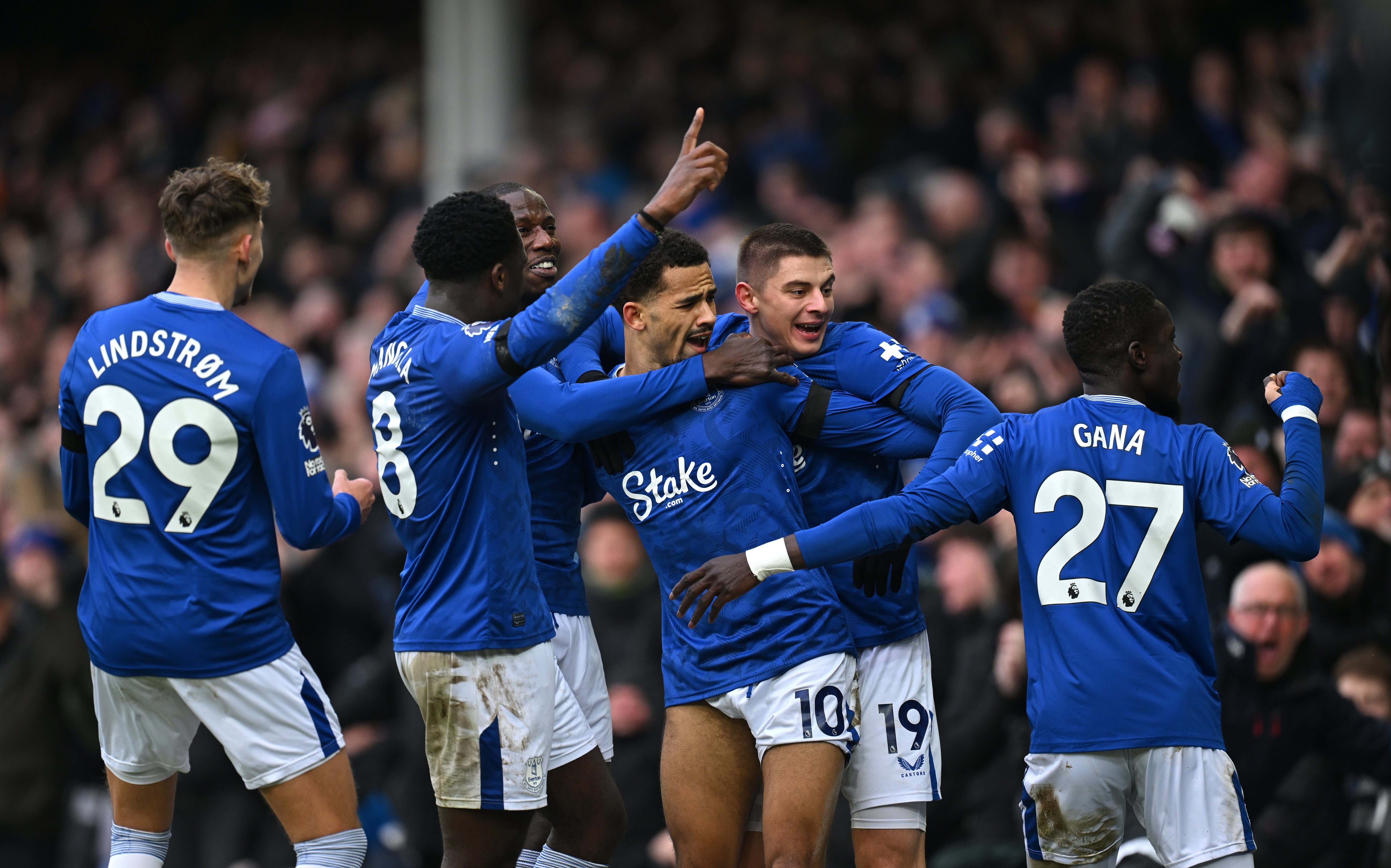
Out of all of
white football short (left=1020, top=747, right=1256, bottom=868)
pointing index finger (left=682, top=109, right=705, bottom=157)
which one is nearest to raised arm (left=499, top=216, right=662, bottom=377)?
pointing index finger (left=682, top=109, right=705, bottom=157)

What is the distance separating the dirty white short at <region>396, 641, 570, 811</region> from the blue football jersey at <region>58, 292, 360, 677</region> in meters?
0.50

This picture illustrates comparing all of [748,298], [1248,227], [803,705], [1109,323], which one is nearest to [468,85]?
[1248,227]

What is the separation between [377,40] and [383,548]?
10185mm

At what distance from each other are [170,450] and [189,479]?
0.09m

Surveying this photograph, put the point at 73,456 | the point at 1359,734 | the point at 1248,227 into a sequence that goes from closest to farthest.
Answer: the point at 73,456, the point at 1359,734, the point at 1248,227

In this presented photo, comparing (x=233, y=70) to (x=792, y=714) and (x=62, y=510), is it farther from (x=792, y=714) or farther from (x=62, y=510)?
(x=792, y=714)

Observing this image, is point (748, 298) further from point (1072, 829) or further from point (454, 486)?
point (1072, 829)

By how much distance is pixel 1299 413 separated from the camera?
14.0ft

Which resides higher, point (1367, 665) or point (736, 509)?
point (736, 509)

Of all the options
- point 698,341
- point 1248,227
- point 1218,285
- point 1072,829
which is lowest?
point 1072,829

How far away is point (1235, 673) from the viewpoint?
598 cm

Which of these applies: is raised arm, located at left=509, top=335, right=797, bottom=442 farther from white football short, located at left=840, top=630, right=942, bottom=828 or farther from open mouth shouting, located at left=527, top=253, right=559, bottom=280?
white football short, located at left=840, top=630, right=942, bottom=828

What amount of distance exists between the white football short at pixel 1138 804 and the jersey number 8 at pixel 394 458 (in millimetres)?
1929

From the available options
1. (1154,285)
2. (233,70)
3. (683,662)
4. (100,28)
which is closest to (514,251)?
(683,662)
